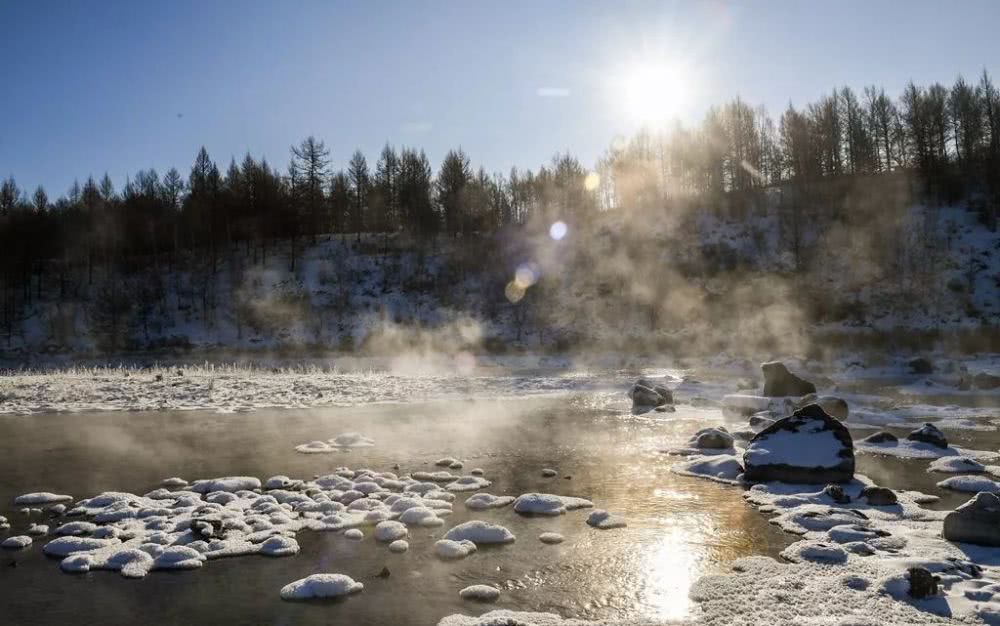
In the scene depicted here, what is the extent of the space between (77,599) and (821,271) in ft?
186

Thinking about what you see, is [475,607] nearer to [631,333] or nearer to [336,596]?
[336,596]

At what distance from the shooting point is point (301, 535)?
26.2 ft

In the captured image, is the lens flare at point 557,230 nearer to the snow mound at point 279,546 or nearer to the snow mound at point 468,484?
the snow mound at point 468,484

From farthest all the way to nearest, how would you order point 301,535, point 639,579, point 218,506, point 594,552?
point 218,506
point 301,535
point 594,552
point 639,579

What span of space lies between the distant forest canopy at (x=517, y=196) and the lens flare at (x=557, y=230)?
3.42 feet

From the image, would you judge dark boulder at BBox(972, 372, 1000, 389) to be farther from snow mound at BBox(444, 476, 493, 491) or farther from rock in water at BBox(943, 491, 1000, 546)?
snow mound at BBox(444, 476, 493, 491)

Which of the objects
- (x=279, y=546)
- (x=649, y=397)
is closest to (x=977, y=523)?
(x=279, y=546)

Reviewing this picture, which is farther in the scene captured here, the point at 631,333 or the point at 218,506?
the point at 631,333

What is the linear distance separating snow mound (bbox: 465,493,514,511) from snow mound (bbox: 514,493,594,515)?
0.61 feet

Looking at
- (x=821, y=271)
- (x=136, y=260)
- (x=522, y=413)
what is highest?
(x=136, y=260)

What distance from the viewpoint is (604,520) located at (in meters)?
8.33

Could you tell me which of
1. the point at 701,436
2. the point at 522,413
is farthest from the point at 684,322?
the point at 701,436

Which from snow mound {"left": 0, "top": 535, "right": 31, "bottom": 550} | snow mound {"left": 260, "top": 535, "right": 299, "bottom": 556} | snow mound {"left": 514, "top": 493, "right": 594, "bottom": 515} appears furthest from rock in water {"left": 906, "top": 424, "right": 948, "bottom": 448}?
snow mound {"left": 0, "top": 535, "right": 31, "bottom": 550}

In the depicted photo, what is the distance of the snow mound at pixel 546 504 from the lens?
350 inches
